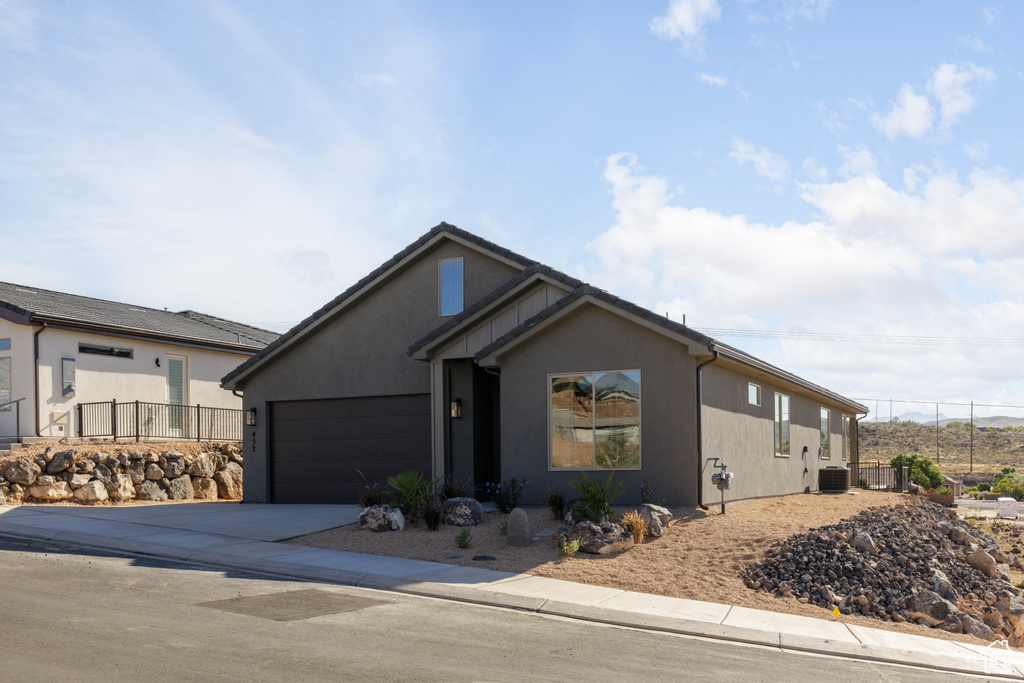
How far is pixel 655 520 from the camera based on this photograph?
1336 cm

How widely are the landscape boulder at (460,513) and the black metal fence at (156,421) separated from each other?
459 inches

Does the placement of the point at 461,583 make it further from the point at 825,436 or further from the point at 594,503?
the point at 825,436

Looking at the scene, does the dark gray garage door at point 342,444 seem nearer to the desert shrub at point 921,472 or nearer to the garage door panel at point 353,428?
the garage door panel at point 353,428

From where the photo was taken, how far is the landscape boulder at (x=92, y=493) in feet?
64.0

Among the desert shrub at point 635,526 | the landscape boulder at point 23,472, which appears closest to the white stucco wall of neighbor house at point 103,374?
the landscape boulder at point 23,472

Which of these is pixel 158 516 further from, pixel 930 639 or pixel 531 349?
pixel 930 639

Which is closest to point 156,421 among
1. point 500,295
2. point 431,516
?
point 500,295

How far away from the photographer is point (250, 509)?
1870 centimetres

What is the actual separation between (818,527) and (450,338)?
319 inches

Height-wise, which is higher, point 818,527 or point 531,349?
point 531,349

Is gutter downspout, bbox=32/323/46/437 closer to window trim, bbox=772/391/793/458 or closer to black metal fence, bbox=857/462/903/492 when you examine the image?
window trim, bbox=772/391/793/458

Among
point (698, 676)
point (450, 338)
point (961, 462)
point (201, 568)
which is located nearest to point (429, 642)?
point (698, 676)

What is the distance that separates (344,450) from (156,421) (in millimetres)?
7639

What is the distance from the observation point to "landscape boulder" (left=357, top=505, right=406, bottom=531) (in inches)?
565
